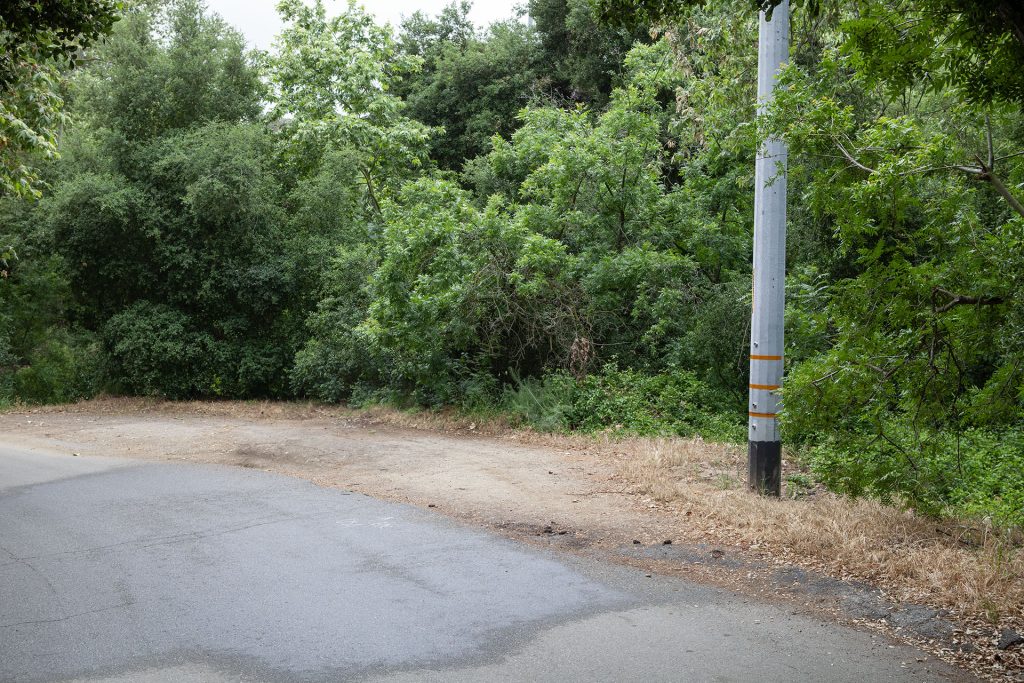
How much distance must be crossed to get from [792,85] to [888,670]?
500 cm

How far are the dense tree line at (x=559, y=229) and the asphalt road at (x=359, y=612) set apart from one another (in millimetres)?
2470

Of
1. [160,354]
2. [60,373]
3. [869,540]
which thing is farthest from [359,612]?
[60,373]

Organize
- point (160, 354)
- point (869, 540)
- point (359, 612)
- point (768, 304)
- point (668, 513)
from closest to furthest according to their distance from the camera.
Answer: point (359, 612) → point (869, 540) → point (668, 513) → point (768, 304) → point (160, 354)

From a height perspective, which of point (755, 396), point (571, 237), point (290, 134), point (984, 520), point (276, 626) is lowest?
point (276, 626)

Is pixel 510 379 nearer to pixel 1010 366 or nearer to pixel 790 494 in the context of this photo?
pixel 790 494

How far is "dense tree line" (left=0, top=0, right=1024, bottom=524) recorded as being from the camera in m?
7.11

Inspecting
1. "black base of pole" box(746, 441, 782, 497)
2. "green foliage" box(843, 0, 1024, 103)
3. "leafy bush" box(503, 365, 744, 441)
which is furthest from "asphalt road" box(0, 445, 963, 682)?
"leafy bush" box(503, 365, 744, 441)

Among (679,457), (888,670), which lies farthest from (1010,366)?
(679,457)

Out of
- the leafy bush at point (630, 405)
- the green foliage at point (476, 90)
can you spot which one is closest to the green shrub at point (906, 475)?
the leafy bush at point (630, 405)

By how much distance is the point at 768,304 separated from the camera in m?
9.67

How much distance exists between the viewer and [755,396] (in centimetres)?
980

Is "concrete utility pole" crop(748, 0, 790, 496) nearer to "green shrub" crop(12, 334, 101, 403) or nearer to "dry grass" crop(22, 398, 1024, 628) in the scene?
"dry grass" crop(22, 398, 1024, 628)

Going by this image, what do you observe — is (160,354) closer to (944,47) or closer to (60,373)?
(60,373)

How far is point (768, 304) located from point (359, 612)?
18.5 feet
